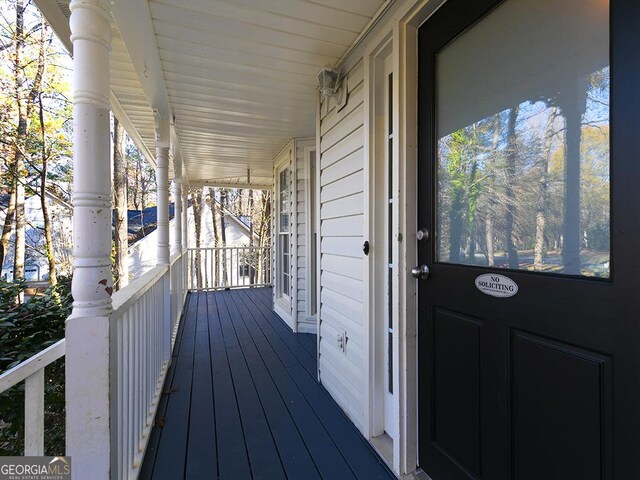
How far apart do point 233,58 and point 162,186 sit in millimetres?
1343

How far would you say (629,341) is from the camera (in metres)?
0.81

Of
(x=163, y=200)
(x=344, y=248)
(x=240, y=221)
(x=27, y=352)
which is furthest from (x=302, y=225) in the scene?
(x=240, y=221)

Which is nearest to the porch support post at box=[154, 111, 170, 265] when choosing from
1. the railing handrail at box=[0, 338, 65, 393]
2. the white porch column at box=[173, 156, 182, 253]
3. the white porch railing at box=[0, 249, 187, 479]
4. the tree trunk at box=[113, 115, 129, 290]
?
the white porch railing at box=[0, 249, 187, 479]

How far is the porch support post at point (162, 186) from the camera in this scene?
2.82 meters

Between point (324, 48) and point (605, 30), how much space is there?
1.56m

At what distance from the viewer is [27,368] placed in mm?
915

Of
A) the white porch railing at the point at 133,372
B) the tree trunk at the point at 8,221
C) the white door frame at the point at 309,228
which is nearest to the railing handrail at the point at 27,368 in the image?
the white porch railing at the point at 133,372

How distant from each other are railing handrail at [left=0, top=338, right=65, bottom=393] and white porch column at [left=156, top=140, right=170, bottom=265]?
1.91m

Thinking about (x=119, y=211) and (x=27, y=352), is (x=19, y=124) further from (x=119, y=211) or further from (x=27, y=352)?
(x=27, y=352)

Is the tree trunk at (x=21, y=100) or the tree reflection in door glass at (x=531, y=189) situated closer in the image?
the tree reflection in door glass at (x=531, y=189)

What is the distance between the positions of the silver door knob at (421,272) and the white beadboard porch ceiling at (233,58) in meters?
1.38

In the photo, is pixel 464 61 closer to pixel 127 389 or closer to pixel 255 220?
pixel 127 389

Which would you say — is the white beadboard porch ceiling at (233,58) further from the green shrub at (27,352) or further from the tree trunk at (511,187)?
the green shrub at (27,352)

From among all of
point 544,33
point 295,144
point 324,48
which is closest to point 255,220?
point 295,144
